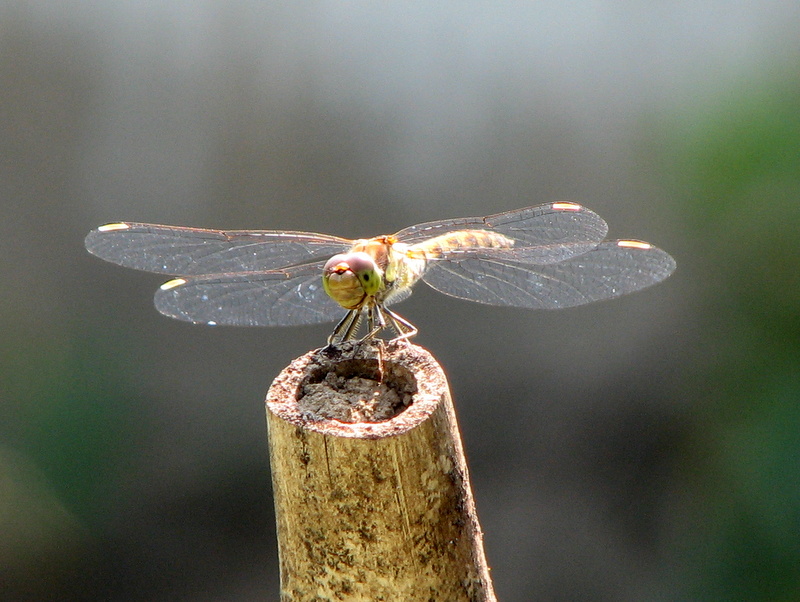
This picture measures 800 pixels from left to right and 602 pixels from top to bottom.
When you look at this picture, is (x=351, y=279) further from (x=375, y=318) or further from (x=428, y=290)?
(x=428, y=290)

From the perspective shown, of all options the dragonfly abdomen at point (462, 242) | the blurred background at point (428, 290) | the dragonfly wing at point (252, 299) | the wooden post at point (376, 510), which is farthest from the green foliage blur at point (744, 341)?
the wooden post at point (376, 510)

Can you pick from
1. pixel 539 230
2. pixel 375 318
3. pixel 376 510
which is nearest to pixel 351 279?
pixel 375 318

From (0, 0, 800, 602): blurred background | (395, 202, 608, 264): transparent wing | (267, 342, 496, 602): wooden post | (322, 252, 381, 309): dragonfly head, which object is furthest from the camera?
(0, 0, 800, 602): blurred background

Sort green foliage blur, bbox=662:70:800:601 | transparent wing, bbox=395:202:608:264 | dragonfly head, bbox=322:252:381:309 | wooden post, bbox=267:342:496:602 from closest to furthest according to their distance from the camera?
wooden post, bbox=267:342:496:602 → dragonfly head, bbox=322:252:381:309 → transparent wing, bbox=395:202:608:264 → green foliage blur, bbox=662:70:800:601

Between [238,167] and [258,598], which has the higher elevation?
[238,167]

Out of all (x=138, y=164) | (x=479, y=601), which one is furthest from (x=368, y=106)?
(x=479, y=601)

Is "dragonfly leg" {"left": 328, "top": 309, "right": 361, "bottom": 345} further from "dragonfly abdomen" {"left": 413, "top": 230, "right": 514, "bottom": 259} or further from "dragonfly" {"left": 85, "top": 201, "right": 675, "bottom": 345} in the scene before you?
"dragonfly abdomen" {"left": 413, "top": 230, "right": 514, "bottom": 259}

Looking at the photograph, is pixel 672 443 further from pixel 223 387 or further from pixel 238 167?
pixel 238 167

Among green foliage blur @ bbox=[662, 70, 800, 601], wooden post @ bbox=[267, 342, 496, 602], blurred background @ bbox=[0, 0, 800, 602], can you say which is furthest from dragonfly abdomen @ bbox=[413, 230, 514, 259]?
green foliage blur @ bbox=[662, 70, 800, 601]
